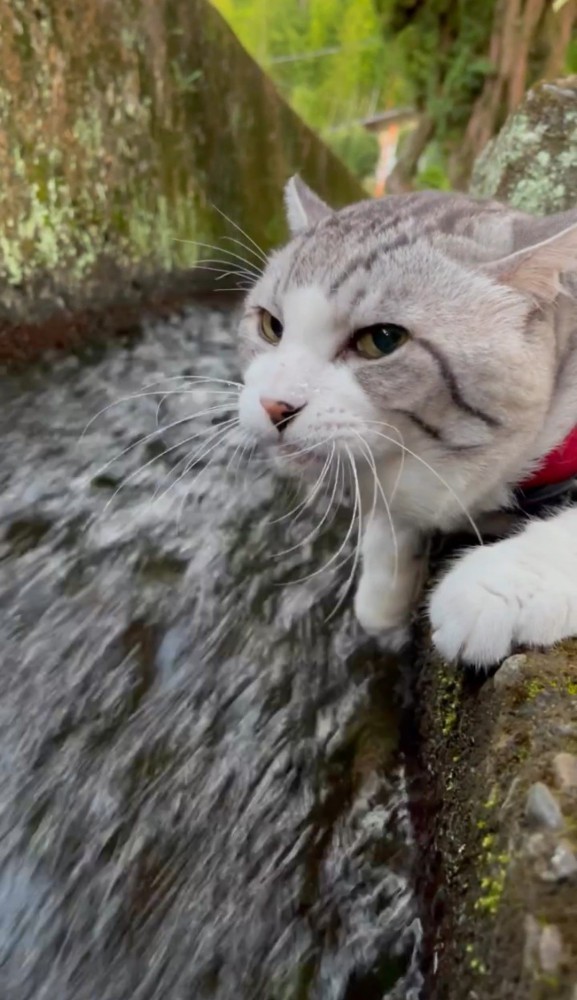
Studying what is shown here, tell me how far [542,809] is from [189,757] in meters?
0.74

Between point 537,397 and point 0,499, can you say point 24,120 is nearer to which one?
point 0,499

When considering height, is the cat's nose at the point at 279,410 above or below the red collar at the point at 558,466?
above

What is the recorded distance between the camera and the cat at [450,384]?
3.17 feet

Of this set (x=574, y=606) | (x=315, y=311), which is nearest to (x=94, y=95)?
(x=315, y=311)

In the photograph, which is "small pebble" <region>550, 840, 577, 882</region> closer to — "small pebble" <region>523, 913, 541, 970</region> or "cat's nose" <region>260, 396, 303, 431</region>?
"small pebble" <region>523, 913, 541, 970</region>

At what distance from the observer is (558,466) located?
1.18 metres

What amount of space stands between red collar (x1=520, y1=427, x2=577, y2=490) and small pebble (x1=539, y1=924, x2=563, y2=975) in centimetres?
67

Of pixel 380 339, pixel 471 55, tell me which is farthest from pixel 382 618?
pixel 471 55

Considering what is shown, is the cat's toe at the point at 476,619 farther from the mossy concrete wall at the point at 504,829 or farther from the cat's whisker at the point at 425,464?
the cat's whisker at the point at 425,464

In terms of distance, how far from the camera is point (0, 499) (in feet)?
6.64

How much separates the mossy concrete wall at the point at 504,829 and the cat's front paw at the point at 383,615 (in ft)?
0.58

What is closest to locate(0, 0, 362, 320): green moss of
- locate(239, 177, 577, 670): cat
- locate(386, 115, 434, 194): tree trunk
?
locate(386, 115, 434, 194): tree trunk

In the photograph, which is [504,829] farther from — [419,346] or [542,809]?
[419,346]

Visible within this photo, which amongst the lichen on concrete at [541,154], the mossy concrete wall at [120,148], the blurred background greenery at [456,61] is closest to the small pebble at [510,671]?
the lichen on concrete at [541,154]
